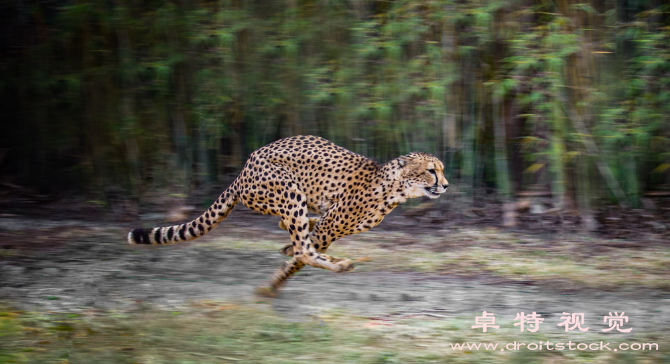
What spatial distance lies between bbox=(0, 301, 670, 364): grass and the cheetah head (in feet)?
2.10

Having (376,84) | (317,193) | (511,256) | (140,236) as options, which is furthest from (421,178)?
(376,84)

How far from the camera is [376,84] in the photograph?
19.3ft

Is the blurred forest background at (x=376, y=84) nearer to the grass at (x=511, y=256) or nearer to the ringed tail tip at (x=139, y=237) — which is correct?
the grass at (x=511, y=256)

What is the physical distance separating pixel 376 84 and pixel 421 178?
95.1 inches

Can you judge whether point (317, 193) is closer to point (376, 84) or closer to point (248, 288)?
point (248, 288)

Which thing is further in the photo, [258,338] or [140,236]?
[140,236]

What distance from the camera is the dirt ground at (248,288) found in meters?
3.54

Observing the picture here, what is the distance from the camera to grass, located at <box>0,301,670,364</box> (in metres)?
2.84

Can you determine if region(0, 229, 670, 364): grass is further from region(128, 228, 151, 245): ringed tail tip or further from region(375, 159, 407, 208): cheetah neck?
region(375, 159, 407, 208): cheetah neck

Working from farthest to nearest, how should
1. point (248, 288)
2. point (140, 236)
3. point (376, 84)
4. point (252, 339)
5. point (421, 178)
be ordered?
point (376, 84)
point (248, 288)
point (140, 236)
point (421, 178)
point (252, 339)

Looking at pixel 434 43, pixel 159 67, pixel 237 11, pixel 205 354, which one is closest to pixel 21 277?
pixel 205 354

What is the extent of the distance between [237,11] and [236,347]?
11.2 ft

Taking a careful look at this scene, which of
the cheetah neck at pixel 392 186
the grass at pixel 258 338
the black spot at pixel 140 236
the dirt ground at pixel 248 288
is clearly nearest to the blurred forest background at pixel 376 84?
the dirt ground at pixel 248 288

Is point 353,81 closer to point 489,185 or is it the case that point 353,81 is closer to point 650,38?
point 489,185
